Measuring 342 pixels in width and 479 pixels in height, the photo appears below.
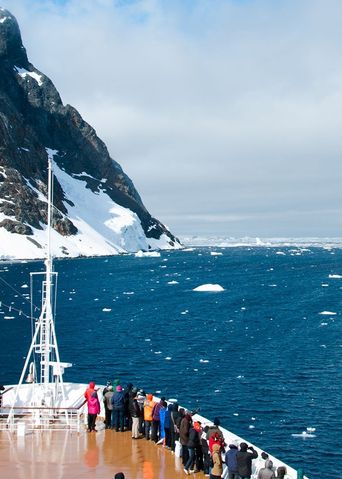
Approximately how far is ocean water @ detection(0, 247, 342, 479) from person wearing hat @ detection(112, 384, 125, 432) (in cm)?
1062

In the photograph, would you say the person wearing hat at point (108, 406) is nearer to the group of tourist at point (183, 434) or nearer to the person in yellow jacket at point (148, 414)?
the group of tourist at point (183, 434)

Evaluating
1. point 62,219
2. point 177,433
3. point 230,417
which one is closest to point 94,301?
point 230,417

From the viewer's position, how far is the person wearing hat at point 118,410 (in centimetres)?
2062

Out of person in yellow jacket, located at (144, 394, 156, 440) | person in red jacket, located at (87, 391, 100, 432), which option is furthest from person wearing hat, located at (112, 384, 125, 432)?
person in yellow jacket, located at (144, 394, 156, 440)

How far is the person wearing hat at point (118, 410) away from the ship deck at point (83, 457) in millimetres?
293

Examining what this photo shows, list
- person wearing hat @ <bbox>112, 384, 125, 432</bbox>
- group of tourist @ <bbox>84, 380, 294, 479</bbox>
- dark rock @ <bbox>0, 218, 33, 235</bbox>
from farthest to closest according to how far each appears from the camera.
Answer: dark rock @ <bbox>0, 218, 33, 235</bbox>, person wearing hat @ <bbox>112, 384, 125, 432</bbox>, group of tourist @ <bbox>84, 380, 294, 479</bbox>

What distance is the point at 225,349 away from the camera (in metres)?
53.1

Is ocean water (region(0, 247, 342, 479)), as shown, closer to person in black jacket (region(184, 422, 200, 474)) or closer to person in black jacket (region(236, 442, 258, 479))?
person in black jacket (region(184, 422, 200, 474))

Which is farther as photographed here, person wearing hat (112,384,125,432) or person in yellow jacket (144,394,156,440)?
person wearing hat (112,384,125,432)

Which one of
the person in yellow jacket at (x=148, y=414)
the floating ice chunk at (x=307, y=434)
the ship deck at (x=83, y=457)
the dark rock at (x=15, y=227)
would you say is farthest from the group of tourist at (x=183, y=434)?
the dark rock at (x=15, y=227)

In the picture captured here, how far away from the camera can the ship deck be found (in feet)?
56.1

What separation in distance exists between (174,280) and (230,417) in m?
88.1

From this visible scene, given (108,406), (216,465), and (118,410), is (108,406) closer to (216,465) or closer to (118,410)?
(118,410)

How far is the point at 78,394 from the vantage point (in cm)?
2438
